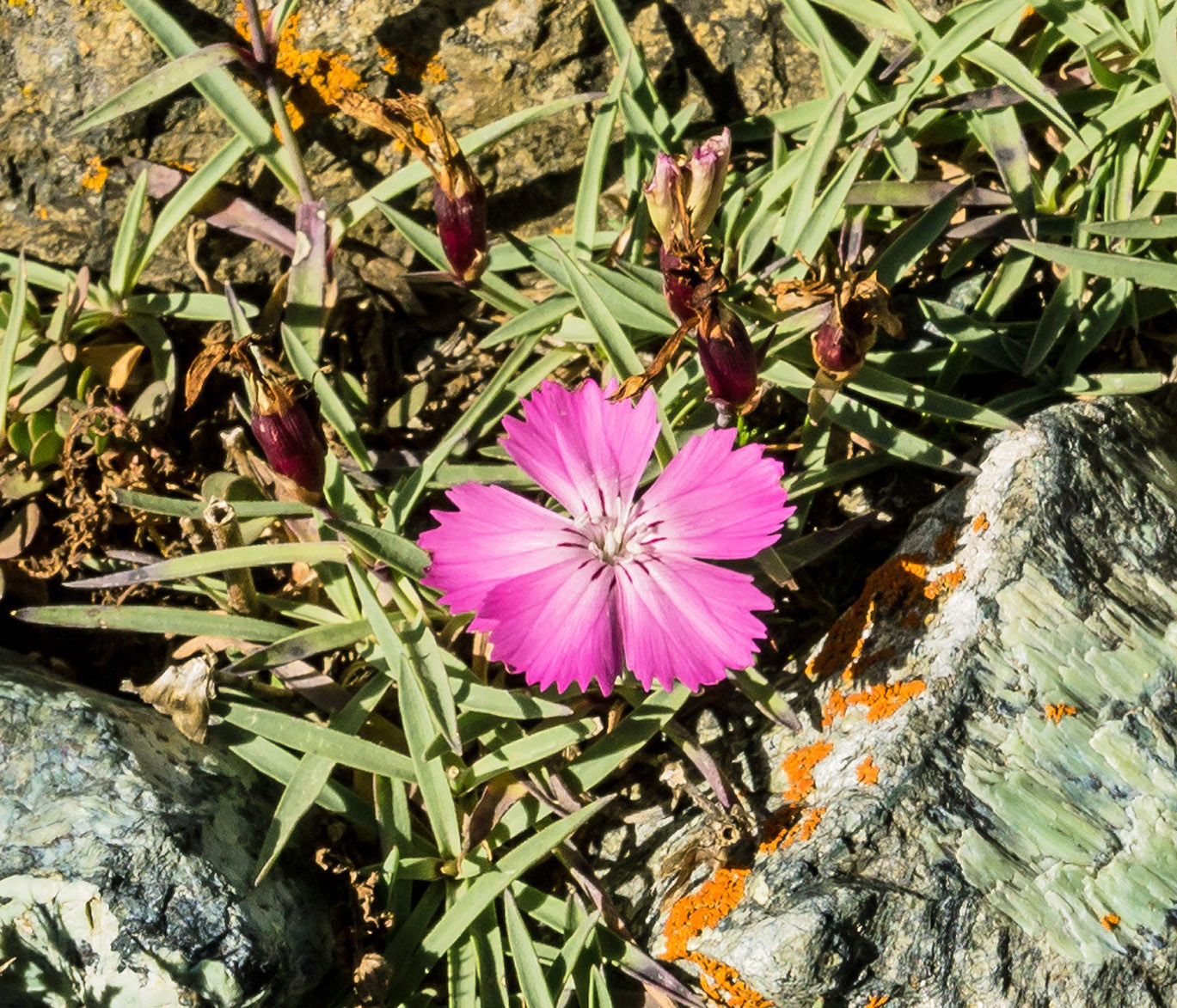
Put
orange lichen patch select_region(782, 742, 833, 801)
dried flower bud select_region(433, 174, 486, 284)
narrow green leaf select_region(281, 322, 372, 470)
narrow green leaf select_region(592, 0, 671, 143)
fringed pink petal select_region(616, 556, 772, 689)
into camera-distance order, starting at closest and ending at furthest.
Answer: fringed pink petal select_region(616, 556, 772, 689)
orange lichen patch select_region(782, 742, 833, 801)
dried flower bud select_region(433, 174, 486, 284)
narrow green leaf select_region(281, 322, 372, 470)
narrow green leaf select_region(592, 0, 671, 143)

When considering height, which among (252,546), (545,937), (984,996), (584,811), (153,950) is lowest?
(984,996)

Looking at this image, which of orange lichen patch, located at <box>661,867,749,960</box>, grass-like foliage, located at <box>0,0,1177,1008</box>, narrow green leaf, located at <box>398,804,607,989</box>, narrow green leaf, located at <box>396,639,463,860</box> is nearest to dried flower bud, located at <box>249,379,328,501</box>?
grass-like foliage, located at <box>0,0,1177,1008</box>

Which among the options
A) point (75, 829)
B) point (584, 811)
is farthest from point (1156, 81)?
point (75, 829)

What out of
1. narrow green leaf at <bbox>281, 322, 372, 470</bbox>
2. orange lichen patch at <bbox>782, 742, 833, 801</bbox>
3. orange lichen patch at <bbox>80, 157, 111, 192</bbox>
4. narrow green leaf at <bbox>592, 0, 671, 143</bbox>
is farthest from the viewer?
orange lichen patch at <bbox>80, 157, 111, 192</bbox>

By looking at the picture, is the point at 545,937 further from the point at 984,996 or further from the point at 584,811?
the point at 984,996

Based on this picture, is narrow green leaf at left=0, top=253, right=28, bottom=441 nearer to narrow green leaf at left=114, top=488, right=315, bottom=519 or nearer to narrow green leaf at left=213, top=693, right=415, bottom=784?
narrow green leaf at left=114, top=488, right=315, bottom=519

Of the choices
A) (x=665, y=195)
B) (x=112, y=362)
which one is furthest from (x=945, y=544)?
(x=112, y=362)

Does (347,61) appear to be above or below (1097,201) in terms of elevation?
above
